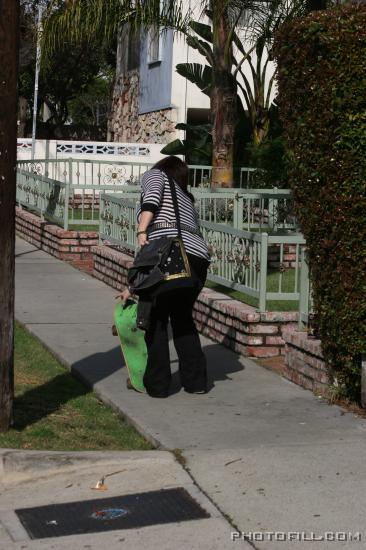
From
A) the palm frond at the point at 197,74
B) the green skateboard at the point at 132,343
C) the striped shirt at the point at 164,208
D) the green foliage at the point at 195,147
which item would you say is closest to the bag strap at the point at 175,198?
the striped shirt at the point at 164,208

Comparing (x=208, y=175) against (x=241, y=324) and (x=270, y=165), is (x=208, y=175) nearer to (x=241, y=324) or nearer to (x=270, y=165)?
(x=270, y=165)

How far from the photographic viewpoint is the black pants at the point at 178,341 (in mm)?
7215

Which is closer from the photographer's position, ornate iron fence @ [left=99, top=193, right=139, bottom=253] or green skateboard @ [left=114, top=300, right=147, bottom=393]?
green skateboard @ [left=114, top=300, right=147, bottom=393]

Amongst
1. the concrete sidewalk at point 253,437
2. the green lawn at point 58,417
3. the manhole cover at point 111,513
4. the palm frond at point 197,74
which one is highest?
the palm frond at point 197,74

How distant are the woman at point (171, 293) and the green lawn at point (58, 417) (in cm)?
48

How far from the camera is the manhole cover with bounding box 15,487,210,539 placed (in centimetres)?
505

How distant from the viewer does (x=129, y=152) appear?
23000mm

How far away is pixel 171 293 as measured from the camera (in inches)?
280

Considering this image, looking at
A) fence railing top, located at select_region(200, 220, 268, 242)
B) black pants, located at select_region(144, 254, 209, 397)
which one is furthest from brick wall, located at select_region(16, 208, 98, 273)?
black pants, located at select_region(144, 254, 209, 397)

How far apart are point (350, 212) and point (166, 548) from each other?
2.63 m

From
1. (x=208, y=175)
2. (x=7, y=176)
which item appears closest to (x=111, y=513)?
(x=7, y=176)

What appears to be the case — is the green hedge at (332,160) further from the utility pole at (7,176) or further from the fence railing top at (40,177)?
the fence railing top at (40,177)

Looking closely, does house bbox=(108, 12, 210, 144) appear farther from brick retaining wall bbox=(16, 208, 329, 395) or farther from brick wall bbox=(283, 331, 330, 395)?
brick wall bbox=(283, 331, 330, 395)

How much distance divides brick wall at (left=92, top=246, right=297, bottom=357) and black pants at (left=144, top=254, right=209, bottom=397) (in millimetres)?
1220
